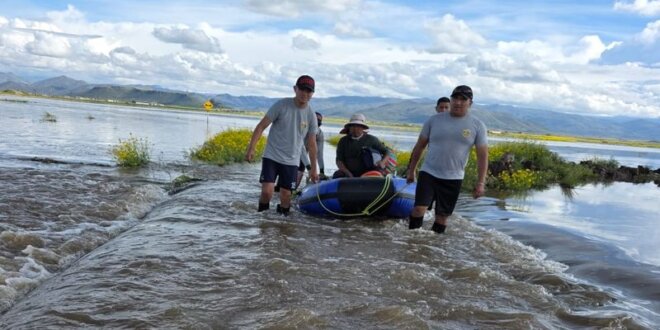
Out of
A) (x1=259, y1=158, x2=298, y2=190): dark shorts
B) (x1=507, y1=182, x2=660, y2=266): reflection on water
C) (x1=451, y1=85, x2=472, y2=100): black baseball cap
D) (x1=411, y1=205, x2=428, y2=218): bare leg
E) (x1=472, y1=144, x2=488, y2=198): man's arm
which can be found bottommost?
(x1=507, y1=182, x2=660, y2=266): reflection on water

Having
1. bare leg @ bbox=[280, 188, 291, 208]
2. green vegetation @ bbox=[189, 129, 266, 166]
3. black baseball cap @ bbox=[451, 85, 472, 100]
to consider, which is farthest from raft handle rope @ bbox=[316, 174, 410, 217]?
green vegetation @ bbox=[189, 129, 266, 166]

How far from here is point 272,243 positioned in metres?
7.07

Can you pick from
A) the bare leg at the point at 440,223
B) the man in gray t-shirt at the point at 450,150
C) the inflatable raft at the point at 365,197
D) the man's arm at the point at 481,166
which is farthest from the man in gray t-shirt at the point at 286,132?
the man's arm at the point at 481,166

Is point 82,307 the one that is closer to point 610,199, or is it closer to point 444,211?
point 444,211

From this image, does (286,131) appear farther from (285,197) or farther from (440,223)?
(440,223)

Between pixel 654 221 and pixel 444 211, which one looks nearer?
pixel 444 211

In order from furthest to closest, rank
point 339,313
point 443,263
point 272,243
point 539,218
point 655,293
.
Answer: point 539,218 → point 272,243 → point 443,263 → point 655,293 → point 339,313


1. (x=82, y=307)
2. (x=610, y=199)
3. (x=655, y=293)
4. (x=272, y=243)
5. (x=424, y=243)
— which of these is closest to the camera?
(x=82, y=307)

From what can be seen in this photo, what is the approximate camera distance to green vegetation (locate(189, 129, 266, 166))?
20766 millimetres

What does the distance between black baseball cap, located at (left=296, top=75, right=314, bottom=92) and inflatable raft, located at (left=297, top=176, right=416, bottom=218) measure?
1923 mm

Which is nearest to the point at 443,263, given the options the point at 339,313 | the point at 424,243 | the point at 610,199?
the point at 424,243

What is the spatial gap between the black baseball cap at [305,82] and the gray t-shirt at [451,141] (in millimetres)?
1840

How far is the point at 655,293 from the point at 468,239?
113 inches

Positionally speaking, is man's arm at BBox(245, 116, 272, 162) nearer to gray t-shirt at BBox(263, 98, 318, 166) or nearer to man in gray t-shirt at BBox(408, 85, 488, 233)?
gray t-shirt at BBox(263, 98, 318, 166)
